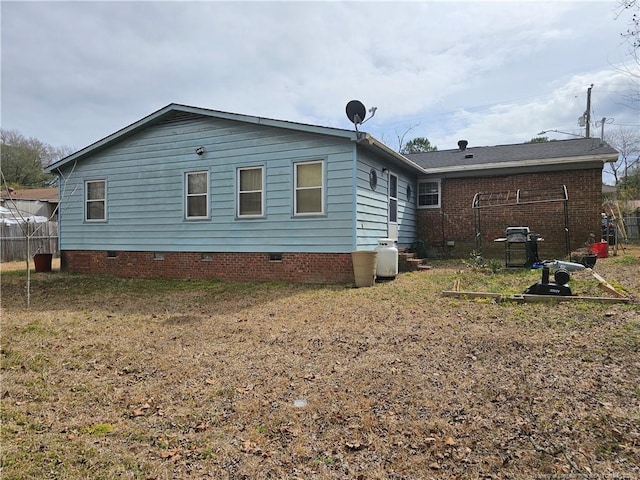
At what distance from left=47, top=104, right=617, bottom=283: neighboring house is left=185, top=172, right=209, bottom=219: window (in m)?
0.03

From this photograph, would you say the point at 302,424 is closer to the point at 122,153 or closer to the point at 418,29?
the point at 418,29

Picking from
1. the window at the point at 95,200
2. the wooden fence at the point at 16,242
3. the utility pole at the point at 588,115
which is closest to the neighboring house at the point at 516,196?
the window at the point at 95,200

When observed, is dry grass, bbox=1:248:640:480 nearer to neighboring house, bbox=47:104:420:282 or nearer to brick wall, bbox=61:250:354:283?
brick wall, bbox=61:250:354:283

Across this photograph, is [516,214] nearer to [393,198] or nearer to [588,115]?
[393,198]

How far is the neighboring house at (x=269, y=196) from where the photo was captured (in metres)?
9.42

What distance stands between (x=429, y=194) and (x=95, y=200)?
36.7ft

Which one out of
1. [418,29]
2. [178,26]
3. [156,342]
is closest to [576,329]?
[156,342]

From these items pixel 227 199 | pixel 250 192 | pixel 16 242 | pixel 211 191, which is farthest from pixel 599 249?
pixel 16 242

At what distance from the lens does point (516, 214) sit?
13.2 meters

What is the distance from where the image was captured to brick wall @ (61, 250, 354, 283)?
9.35 m

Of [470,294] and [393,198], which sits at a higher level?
[393,198]

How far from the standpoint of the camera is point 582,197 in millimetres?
12539

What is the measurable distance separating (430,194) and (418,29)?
7178 millimetres

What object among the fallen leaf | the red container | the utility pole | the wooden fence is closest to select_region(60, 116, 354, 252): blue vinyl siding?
the fallen leaf
